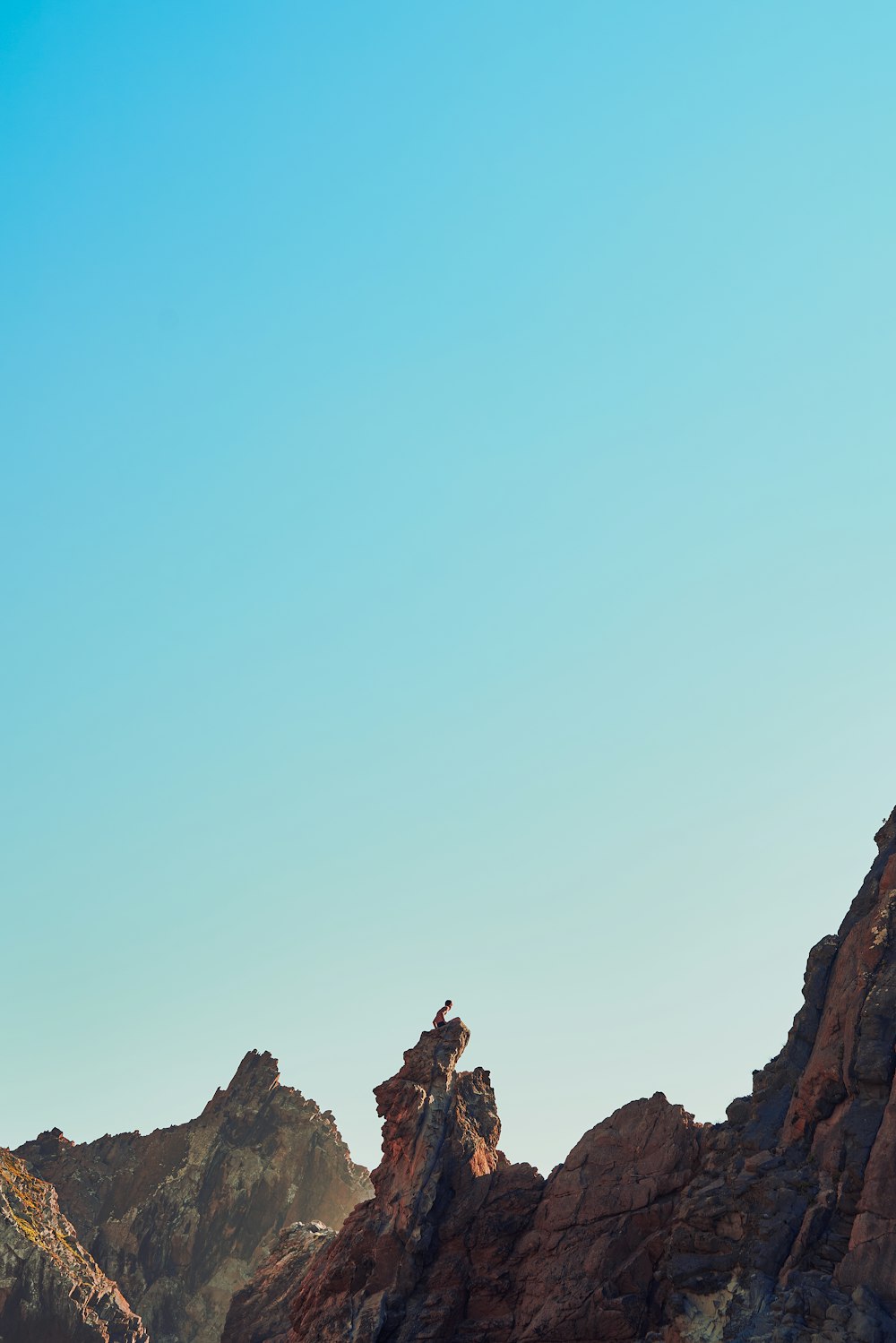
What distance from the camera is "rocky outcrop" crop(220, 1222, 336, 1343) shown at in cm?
10094

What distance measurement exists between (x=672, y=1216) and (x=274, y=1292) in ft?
166

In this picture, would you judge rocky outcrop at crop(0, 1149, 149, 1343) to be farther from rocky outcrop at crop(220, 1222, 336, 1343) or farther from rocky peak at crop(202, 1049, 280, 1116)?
rocky peak at crop(202, 1049, 280, 1116)

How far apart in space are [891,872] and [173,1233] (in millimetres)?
109327

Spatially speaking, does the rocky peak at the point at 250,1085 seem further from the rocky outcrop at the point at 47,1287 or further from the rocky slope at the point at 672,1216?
the rocky slope at the point at 672,1216

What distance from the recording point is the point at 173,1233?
145m

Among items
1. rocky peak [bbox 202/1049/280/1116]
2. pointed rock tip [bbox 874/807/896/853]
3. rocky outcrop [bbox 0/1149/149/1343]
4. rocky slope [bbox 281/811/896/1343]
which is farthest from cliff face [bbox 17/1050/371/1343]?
pointed rock tip [bbox 874/807/896/853]

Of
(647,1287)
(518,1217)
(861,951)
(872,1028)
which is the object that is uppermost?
(861,951)

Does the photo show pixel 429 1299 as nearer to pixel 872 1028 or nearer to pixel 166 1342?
pixel 872 1028

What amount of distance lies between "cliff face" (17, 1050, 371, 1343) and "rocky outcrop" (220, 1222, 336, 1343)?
31871 millimetres

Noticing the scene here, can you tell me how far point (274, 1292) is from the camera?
10594 centimetres

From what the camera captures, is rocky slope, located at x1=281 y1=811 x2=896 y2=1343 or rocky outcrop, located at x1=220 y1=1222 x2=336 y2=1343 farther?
rocky outcrop, located at x1=220 y1=1222 x2=336 y2=1343

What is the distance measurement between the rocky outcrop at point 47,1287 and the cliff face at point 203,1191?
1991cm

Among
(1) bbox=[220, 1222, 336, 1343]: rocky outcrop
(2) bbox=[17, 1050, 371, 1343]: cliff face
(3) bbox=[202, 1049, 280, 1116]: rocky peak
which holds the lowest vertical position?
(1) bbox=[220, 1222, 336, 1343]: rocky outcrop

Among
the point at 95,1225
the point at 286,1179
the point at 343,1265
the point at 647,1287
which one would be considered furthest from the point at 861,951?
the point at 95,1225
